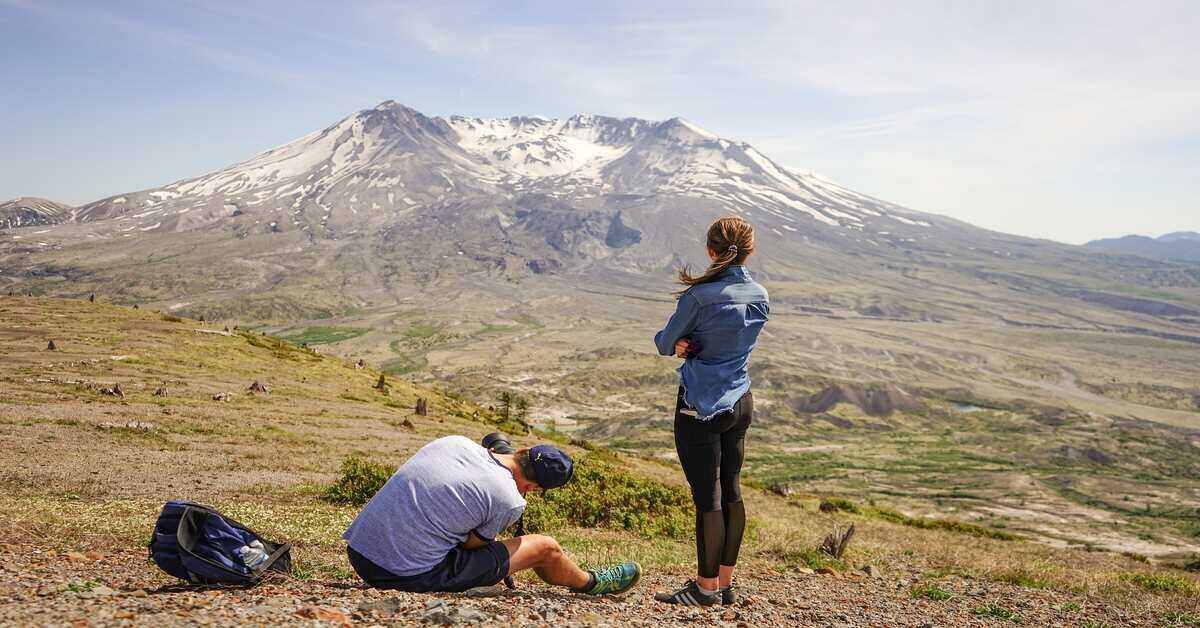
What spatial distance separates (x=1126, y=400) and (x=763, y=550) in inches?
6657

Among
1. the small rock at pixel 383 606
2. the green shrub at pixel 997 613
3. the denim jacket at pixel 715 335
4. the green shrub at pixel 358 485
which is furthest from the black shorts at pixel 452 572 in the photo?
the green shrub at pixel 358 485

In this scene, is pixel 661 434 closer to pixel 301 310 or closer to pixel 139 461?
pixel 139 461

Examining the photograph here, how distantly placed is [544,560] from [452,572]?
0.94m

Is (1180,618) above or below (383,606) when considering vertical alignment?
below

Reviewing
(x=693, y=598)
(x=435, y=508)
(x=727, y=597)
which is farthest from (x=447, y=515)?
(x=727, y=597)

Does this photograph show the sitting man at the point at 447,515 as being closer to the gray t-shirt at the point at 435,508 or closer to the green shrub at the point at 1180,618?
the gray t-shirt at the point at 435,508

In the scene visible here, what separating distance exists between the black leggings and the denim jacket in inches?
6.5

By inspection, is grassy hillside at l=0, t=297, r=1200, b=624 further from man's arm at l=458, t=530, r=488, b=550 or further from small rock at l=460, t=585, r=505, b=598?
man's arm at l=458, t=530, r=488, b=550

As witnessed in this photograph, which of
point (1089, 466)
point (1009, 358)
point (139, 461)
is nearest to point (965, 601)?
point (139, 461)

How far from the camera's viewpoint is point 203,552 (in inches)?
230

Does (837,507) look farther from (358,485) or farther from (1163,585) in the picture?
(358,485)

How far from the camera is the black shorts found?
573cm

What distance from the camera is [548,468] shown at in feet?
18.6

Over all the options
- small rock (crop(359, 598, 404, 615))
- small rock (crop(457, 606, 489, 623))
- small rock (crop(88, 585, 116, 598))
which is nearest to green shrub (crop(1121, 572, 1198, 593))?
small rock (crop(457, 606, 489, 623))
